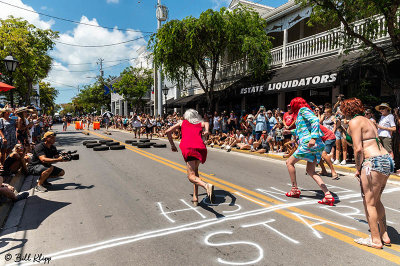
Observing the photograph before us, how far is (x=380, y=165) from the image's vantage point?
129 inches

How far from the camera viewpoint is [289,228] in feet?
13.1

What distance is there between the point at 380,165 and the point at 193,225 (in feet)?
8.58

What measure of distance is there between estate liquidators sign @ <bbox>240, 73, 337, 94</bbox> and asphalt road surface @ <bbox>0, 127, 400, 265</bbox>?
231 inches

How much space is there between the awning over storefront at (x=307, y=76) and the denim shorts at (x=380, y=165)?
8.87 m

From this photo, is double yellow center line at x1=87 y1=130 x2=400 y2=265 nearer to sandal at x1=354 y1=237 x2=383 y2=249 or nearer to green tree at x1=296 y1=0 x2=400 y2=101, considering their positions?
sandal at x1=354 y1=237 x2=383 y2=249

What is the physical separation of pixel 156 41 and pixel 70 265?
17.1m

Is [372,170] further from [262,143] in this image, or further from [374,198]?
[262,143]

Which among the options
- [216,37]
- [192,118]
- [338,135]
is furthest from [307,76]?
[192,118]

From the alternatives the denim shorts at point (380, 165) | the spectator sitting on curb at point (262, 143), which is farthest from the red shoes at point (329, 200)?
the spectator sitting on curb at point (262, 143)

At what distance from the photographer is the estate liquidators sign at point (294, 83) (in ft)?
38.0

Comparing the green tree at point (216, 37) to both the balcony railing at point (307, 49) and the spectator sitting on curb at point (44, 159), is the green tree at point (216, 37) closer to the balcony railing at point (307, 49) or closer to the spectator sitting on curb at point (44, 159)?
the balcony railing at point (307, 49)

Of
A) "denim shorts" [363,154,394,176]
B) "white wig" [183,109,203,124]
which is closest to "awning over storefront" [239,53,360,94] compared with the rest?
"white wig" [183,109,203,124]

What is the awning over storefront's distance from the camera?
11.7 meters

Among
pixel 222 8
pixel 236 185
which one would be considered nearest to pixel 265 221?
pixel 236 185
